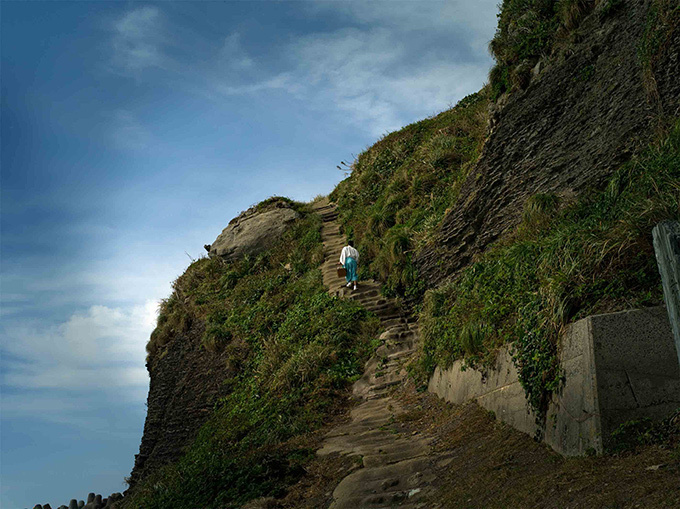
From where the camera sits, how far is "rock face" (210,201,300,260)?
22609mm

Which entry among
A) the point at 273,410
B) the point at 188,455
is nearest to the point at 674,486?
the point at 273,410

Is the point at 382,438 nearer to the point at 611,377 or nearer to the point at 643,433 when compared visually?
the point at 611,377

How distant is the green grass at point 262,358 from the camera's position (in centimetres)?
816

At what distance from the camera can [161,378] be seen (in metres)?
18.8

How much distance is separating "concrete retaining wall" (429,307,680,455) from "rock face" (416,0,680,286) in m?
3.98

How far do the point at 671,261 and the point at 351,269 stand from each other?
38.6 ft

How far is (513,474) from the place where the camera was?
4.96m

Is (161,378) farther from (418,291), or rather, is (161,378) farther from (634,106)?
(634,106)

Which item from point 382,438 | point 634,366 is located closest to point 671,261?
point 634,366

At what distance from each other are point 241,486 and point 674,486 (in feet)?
17.8

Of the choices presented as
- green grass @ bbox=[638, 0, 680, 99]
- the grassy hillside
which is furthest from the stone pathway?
green grass @ bbox=[638, 0, 680, 99]

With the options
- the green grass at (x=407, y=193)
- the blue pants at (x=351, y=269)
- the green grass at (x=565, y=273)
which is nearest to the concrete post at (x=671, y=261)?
the green grass at (x=565, y=273)

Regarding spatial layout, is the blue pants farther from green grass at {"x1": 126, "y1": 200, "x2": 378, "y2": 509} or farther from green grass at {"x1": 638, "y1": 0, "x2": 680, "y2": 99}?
green grass at {"x1": 638, "y1": 0, "x2": 680, "y2": 99}

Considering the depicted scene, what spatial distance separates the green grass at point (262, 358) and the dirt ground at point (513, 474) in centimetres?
88
